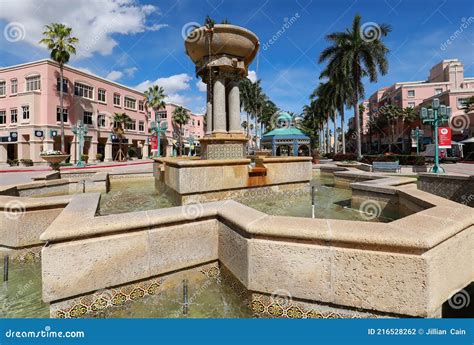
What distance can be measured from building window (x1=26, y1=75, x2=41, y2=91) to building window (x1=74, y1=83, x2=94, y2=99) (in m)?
4.70

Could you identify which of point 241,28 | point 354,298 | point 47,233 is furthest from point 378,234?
point 241,28

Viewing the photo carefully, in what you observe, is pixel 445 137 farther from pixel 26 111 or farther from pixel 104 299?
pixel 26 111

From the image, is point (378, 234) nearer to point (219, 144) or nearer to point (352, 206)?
point (352, 206)

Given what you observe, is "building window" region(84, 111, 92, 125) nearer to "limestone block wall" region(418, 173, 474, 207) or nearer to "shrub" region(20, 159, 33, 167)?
"shrub" region(20, 159, 33, 167)

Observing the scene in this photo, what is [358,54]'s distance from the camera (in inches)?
1179

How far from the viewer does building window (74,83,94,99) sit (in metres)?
38.0

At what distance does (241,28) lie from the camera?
25.4 feet

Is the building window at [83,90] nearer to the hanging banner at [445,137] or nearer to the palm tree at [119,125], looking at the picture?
the palm tree at [119,125]

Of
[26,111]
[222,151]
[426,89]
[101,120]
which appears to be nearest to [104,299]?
[222,151]

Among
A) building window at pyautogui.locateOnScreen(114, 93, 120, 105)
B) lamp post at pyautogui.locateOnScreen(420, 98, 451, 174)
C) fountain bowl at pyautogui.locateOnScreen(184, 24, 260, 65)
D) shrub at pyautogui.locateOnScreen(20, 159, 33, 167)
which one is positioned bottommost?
shrub at pyautogui.locateOnScreen(20, 159, 33, 167)

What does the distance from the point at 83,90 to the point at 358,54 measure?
42.0 m

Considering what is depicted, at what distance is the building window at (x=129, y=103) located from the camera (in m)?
49.0

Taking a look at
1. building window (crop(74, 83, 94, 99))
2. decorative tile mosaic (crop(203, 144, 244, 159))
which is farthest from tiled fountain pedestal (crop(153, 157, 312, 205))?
building window (crop(74, 83, 94, 99))

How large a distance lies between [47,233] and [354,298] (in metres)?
3.22
